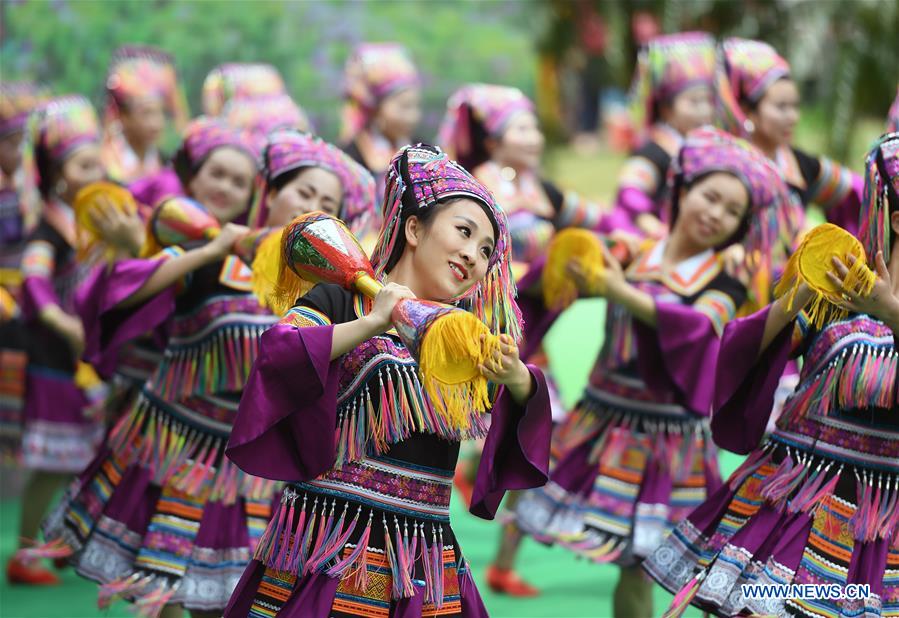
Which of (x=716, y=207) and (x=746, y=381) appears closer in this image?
(x=746, y=381)

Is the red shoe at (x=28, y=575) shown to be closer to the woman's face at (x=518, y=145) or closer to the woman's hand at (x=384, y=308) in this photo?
the woman's face at (x=518, y=145)

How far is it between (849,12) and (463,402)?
8609 millimetres

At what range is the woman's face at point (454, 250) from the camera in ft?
9.41

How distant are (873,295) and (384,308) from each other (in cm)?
106

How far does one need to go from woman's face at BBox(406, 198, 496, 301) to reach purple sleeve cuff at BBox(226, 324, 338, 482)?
290 millimetres

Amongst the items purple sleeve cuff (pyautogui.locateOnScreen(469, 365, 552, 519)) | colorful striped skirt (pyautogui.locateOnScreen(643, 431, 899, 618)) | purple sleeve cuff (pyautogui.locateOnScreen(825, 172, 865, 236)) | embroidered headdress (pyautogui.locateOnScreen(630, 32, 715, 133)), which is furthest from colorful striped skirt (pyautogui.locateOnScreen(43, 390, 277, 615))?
embroidered headdress (pyautogui.locateOnScreen(630, 32, 715, 133))

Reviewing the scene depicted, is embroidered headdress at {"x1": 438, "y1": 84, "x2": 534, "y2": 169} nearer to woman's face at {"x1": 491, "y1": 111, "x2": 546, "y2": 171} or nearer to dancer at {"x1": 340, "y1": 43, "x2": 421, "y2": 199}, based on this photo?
woman's face at {"x1": 491, "y1": 111, "x2": 546, "y2": 171}

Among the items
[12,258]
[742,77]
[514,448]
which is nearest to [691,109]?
[742,77]

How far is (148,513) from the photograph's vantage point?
155 inches

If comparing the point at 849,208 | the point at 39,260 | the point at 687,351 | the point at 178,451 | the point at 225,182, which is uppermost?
the point at 849,208

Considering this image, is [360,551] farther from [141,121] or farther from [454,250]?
[141,121]

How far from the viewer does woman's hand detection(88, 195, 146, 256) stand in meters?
4.05

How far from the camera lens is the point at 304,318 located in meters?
2.81

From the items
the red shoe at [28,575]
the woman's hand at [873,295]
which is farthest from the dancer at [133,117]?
the woman's hand at [873,295]
